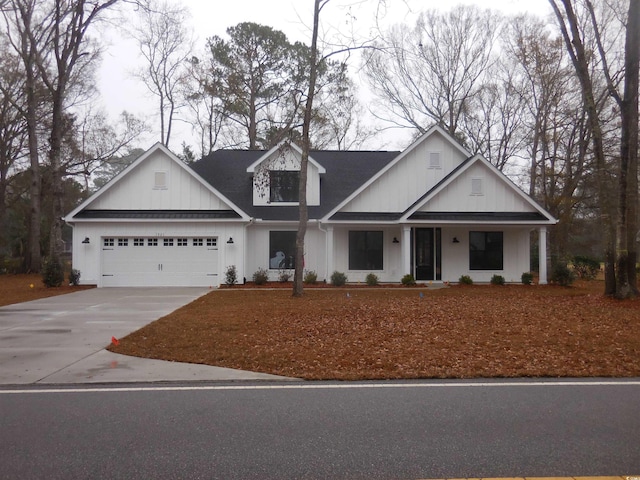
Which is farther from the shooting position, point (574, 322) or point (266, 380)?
point (574, 322)

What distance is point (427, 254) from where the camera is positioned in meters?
22.6

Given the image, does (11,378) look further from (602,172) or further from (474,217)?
(474,217)

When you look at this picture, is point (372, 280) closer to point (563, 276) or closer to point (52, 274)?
point (563, 276)

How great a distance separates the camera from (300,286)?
17.3 metres

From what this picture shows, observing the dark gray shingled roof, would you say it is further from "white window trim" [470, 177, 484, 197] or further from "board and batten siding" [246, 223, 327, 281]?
"white window trim" [470, 177, 484, 197]

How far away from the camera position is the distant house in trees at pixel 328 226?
21.3m

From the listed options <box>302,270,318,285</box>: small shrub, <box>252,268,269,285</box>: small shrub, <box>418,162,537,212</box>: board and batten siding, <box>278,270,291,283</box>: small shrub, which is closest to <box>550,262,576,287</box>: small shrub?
<box>418,162,537,212</box>: board and batten siding

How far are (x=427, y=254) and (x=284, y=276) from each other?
6069 millimetres

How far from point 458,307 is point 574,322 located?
3.33 metres

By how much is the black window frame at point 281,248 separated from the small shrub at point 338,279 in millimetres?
2560

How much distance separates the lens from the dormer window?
2383cm

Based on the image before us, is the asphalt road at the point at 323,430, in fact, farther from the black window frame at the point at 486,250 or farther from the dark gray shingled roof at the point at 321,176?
the dark gray shingled roof at the point at 321,176

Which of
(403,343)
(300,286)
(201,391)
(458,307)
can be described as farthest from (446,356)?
(300,286)

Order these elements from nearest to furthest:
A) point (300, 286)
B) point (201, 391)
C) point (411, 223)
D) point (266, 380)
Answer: point (201, 391) < point (266, 380) < point (300, 286) < point (411, 223)
